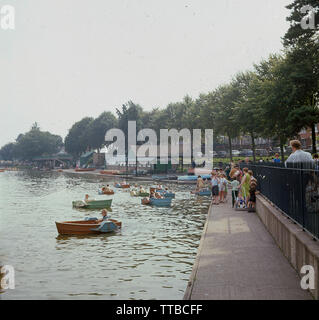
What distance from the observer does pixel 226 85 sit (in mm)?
73375

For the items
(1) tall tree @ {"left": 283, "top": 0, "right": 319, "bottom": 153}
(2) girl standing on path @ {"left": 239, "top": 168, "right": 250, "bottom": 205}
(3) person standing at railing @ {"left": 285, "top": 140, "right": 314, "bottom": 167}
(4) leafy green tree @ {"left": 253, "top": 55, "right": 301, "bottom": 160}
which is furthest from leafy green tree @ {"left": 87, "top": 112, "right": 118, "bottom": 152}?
(3) person standing at railing @ {"left": 285, "top": 140, "right": 314, "bottom": 167}

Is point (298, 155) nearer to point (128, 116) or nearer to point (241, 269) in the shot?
point (241, 269)

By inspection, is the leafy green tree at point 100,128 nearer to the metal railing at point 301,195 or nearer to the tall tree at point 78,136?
the tall tree at point 78,136

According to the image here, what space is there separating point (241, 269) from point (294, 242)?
1.40m

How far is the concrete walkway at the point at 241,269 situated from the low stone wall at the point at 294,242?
0.24 metres

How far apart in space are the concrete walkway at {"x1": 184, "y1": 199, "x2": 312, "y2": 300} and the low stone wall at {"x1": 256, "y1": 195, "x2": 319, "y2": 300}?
237 millimetres

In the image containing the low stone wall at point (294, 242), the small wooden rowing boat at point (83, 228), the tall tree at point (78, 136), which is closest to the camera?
the low stone wall at point (294, 242)

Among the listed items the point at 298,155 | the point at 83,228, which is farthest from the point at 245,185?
the point at 298,155

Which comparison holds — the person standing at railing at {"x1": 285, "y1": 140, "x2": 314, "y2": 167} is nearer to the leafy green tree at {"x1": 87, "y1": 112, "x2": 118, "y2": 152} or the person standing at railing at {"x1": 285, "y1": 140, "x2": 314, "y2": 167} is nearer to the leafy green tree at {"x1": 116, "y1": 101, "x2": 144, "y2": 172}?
the leafy green tree at {"x1": 116, "y1": 101, "x2": 144, "y2": 172}

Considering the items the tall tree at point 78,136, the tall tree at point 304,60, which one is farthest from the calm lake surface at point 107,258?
the tall tree at point 78,136

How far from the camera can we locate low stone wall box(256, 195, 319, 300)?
803 cm

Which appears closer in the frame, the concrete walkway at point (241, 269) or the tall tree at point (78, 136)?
the concrete walkway at point (241, 269)

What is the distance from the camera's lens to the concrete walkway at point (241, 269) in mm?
8617
